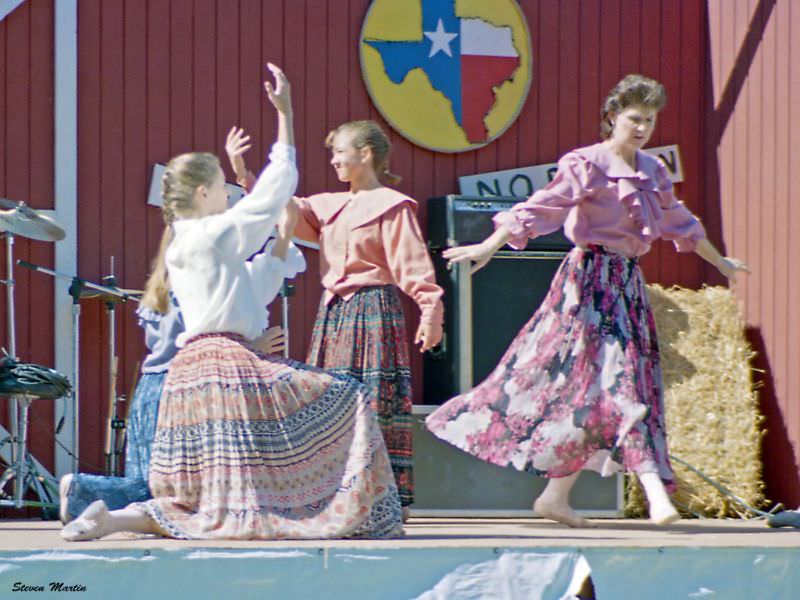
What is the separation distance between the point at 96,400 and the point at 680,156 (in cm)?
302

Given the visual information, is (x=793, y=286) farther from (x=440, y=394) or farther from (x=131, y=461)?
(x=131, y=461)

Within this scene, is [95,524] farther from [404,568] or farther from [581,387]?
[581,387]

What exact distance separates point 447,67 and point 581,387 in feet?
7.38

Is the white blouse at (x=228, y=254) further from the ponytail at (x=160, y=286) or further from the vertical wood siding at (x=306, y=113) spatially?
the vertical wood siding at (x=306, y=113)

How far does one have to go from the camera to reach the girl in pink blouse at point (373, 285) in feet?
17.9

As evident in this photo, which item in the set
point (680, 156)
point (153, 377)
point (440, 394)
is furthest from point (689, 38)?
point (153, 377)

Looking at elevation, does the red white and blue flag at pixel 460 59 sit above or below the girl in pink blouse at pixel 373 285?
above

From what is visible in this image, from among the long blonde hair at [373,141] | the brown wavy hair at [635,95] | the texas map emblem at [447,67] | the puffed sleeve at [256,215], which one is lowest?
the puffed sleeve at [256,215]

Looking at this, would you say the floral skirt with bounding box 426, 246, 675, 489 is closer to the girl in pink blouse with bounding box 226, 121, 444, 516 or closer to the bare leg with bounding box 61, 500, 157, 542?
the girl in pink blouse with bounding box 226, 121, 444, 516

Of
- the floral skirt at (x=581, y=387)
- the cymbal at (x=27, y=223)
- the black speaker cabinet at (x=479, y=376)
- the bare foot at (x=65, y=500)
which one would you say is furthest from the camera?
the black speaker cabinet at (x=479, y=376)

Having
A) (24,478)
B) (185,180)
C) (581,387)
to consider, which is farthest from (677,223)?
(24,478)

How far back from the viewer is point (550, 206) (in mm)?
5355

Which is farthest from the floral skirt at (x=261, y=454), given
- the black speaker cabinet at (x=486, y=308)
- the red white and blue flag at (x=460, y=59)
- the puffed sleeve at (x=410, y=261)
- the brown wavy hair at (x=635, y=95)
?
the red white and blue flag at (x=460, y=59)

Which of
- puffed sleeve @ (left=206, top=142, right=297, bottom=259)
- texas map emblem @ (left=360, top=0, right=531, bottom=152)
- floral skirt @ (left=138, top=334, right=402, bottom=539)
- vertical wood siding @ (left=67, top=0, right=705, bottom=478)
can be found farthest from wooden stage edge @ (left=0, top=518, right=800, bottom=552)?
texas map emblem @ (left=360, top=0, right=531, bottom=152)
